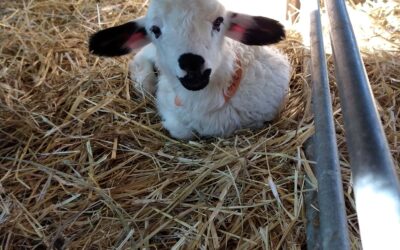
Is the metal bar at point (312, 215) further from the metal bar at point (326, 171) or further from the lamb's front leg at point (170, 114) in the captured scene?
the lamb's front leg at point (170, 114)

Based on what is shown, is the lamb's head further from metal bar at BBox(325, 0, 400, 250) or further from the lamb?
metal bar at BBox(325, 0, 400, 250)

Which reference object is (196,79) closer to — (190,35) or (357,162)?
(190,35)

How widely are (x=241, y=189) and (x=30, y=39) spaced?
205 centimetres

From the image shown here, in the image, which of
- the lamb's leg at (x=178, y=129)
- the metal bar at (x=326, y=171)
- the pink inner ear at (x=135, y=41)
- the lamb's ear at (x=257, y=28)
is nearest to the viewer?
the metal bar at (x=326, y=171)

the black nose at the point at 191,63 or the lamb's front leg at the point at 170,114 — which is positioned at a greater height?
the black nose at the point at 191,63

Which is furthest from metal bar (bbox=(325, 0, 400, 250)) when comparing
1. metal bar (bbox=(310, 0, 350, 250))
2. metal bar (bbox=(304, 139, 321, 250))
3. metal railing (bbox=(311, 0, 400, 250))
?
metal bar (bbox=(304, 139, 321, 250))

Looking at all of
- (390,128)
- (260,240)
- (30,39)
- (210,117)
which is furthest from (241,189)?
(30,39)

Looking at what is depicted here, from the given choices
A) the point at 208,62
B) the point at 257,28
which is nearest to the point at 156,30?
the point at 208,62

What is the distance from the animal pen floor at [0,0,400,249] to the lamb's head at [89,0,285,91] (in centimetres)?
38

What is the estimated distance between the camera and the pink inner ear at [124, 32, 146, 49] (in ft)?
7.48

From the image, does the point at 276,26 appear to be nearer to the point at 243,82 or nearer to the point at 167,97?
the point at 243,82

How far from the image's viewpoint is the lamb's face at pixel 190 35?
6.34ft

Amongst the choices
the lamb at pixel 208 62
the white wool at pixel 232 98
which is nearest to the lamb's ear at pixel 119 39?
the lamb at pixel 208 62

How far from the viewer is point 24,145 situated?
2.47m
